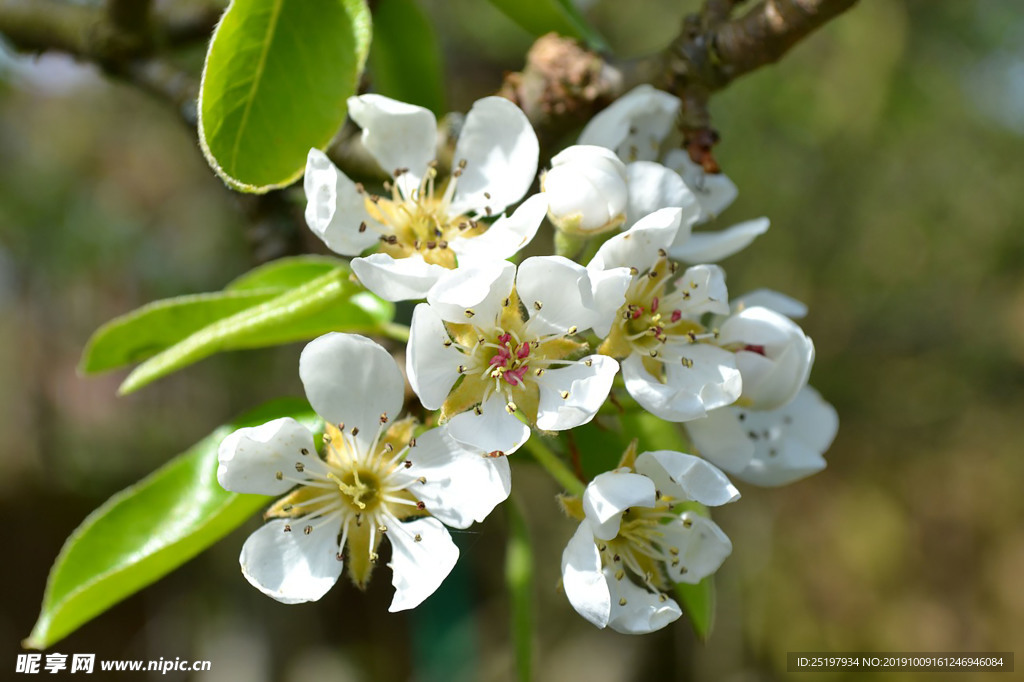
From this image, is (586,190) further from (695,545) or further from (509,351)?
(695,545)

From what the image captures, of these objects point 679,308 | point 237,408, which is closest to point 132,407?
point 237,408

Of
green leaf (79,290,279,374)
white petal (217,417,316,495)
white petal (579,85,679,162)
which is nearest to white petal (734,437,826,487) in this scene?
white petal (579,85,679,162)

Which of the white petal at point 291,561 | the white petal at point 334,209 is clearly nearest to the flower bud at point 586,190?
the white petal at point 334,209

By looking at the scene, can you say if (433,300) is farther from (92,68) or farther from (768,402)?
(92,68)

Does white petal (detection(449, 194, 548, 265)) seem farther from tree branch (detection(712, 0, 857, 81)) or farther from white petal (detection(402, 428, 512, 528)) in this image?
tree branch (detection(712, 0, 857, 81))

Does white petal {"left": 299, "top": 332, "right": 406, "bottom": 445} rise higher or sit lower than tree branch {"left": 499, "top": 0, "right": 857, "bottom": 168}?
lower

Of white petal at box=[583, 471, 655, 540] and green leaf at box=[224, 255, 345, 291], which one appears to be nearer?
white petal at box=[583, 471, 655, 540]

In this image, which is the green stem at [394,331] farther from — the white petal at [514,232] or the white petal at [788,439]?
the white petal at [788,439]
